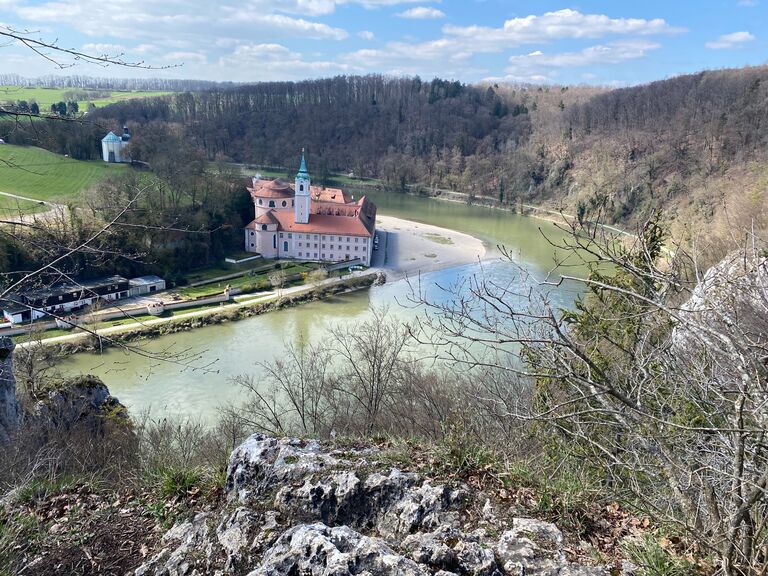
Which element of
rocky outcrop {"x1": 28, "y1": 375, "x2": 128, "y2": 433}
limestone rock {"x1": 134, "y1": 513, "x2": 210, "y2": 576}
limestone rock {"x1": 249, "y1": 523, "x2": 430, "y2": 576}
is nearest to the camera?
limestone rock {"x1": 249, "y1": 523, "x2": 430, "y2": 576}

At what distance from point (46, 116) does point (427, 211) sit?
4995 cm

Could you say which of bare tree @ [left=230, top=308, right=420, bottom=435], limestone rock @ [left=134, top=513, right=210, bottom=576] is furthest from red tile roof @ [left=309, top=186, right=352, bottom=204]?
limestone rock @ [left=134, top=513, right=210, bottom=576]

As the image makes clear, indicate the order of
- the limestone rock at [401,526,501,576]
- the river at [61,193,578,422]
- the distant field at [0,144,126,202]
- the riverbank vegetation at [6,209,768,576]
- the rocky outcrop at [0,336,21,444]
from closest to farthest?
the riverbank vegetation at [6,209,768,576] → the limestone rock at [401,526,501,576] → the rocky outcrop at [0,336,21,444] → the river at [61,193,578,422] → the distant field at [0,144,126,202]

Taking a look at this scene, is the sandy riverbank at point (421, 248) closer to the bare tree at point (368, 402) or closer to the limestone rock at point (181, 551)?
the bare tree at point (368, 402)

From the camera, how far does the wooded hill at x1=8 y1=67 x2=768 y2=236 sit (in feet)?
168

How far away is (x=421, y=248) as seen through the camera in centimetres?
3506

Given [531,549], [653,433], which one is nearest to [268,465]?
[531,549]

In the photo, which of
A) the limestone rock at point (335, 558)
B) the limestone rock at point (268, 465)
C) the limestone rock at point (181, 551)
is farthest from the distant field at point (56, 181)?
the limestone rock at point (335, 558)

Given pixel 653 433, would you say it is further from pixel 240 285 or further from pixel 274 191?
pixel 274 191

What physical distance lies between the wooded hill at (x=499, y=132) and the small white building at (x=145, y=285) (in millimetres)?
17795

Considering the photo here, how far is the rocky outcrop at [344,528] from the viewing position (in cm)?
246

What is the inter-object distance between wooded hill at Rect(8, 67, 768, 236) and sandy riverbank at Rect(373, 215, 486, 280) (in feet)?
41.2

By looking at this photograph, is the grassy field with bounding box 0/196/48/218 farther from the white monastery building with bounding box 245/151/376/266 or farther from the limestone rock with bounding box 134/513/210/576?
the white monastery building with bounding box 245/151/376/266

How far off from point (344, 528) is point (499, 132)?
271 ft
